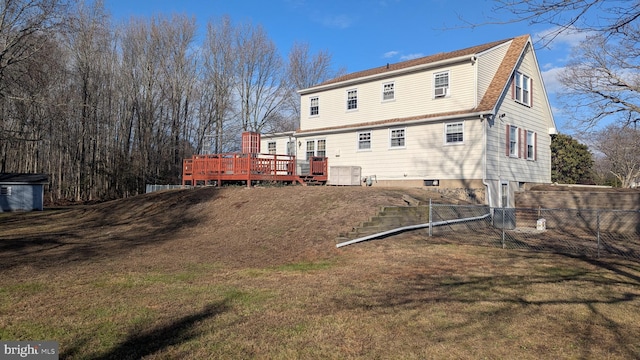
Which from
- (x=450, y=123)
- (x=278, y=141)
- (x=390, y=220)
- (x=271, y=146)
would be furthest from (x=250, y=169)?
(x=450, y=123)

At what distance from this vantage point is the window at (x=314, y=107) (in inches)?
938

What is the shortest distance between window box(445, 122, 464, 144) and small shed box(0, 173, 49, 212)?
2874cm

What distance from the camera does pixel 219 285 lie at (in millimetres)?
6883

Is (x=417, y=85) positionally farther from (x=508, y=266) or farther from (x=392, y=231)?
(x=508, y=266)

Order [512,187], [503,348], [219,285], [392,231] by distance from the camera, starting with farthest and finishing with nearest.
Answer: [512,187] → [392,231] → [219,285] → [503,348]

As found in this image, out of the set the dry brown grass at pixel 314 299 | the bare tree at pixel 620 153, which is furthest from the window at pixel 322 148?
the bare tree at pixel 620 153

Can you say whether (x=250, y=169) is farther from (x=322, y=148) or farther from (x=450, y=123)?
(x=450, y=123)

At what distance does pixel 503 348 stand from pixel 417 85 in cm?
1672

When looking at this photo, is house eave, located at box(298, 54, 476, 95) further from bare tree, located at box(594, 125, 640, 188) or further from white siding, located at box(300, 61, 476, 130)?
bare tree, located at box(594, 125, 640, 188)

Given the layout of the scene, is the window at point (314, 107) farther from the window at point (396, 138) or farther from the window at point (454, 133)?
the window at point (454, 133)

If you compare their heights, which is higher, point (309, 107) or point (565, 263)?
point (309, 107)

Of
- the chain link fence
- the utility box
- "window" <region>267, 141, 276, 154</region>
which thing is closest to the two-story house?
the utility box

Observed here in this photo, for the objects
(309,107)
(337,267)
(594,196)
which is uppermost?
(309,107)

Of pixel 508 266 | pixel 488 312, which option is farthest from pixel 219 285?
pixel 508 266
